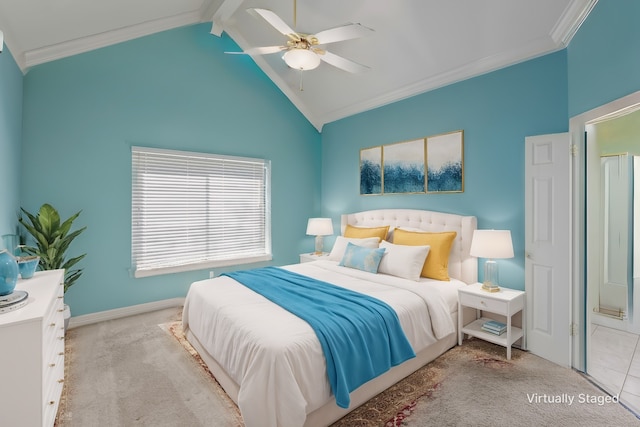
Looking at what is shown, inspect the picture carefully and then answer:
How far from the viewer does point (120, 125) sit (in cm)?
371

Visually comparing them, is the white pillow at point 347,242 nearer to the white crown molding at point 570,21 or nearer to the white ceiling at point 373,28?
the white ceiling at point 373,28

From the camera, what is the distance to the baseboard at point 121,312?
3486 millimetres

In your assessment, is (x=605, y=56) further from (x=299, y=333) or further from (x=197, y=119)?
(x=197, y=119)

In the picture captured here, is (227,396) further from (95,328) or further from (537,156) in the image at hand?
(537,156)

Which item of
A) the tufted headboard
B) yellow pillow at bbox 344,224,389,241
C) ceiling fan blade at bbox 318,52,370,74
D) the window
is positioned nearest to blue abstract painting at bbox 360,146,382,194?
the tufted headboard

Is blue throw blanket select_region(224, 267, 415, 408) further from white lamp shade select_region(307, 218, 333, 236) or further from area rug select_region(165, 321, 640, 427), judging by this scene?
white lamp shade select_region(307, 218, 333, 236)

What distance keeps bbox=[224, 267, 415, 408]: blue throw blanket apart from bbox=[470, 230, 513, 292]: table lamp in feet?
3.92

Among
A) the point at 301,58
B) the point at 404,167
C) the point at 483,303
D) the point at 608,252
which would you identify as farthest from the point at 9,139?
the point at 608,252

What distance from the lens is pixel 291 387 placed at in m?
1.68

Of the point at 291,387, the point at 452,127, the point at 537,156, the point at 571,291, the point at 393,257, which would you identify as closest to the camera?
the point at 291,387

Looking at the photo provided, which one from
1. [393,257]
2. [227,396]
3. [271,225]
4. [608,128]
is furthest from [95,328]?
[608,128]

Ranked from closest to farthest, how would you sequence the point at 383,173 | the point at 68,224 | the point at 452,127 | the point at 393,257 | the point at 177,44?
1. the point at 68,224
2. the point at 393,257
3. the point at 452,127
4. the point at 177,44
5. the point at 383,173

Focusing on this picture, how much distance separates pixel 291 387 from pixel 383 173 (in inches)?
131

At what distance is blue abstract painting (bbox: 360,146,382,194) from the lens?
4523mm
